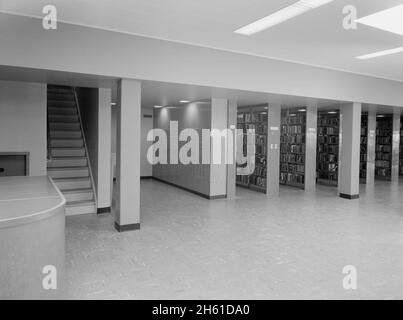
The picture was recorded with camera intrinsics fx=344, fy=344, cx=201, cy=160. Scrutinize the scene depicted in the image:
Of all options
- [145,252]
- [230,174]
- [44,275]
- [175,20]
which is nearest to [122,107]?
[175,20]

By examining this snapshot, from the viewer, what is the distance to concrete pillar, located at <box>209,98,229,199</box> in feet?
27.7

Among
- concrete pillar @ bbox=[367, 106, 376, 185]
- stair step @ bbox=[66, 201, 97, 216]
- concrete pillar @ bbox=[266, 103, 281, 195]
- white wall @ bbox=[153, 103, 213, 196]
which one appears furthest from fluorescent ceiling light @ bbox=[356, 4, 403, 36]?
concrete pillar @ bbox=[367, 106, 376, 185]

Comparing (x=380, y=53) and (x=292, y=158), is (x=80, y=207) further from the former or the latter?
(x=292, y=158)

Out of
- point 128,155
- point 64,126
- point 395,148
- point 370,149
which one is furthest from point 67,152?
point 395,148

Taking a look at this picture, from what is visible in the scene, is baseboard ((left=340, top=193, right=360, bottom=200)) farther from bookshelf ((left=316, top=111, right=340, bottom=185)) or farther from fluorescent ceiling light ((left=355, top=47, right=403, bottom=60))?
fluorescent ceiling light ((left=355, top=47, right=403, bottom=60))

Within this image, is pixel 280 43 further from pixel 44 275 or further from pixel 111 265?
pixel 44 275

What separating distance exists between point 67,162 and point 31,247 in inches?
217

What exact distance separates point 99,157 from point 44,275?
4.44 m

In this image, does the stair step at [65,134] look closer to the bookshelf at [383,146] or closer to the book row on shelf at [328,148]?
the book row on shelf at [328,148]

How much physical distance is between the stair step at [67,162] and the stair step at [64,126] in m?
1.06

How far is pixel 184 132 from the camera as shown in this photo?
984cm

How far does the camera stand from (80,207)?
6832mm

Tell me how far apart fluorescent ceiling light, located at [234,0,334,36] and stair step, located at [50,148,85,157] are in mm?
4733

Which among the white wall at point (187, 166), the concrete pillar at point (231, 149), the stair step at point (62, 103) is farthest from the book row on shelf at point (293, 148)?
the stair step at point (62, 103)
